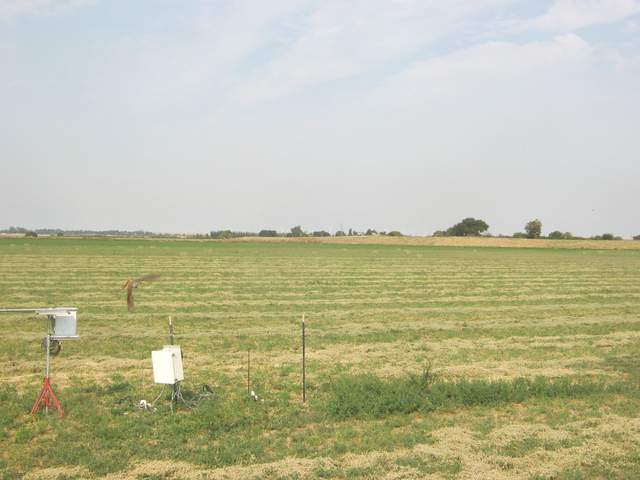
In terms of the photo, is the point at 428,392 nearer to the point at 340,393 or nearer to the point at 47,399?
the point at 340,393

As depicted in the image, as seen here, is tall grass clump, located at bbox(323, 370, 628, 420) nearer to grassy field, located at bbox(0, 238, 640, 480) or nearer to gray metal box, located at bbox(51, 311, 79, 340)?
grassy field, located at bbox(0, 238, 640, 480)

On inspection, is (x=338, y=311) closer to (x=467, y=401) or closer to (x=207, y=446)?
(x=467, y=401)

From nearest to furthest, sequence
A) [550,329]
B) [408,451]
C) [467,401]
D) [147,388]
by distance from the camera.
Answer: [408,451], [467,401], [147,388], [550,329]

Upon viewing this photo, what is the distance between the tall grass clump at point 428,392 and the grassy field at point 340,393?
0.03 metres

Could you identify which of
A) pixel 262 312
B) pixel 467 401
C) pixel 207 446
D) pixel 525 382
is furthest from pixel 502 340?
pixel 207 446

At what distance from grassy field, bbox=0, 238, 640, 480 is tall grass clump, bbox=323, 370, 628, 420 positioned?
34mm

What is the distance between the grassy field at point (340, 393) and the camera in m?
7.27

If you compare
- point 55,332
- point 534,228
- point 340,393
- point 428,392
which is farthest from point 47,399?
point 534,228

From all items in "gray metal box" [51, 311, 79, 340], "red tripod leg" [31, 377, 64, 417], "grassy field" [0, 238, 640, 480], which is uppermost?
"gray metal box" [51, 311, 79, 340]

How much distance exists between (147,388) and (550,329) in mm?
12337

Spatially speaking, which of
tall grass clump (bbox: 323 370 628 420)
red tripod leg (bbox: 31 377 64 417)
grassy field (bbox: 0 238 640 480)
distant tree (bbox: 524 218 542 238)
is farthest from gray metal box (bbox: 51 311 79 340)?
distant tree (bbox: 524 218 542 238)

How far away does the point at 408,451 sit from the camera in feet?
24.9

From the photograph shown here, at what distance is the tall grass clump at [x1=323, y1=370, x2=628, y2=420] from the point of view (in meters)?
9.27

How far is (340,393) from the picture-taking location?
977 centimetres
